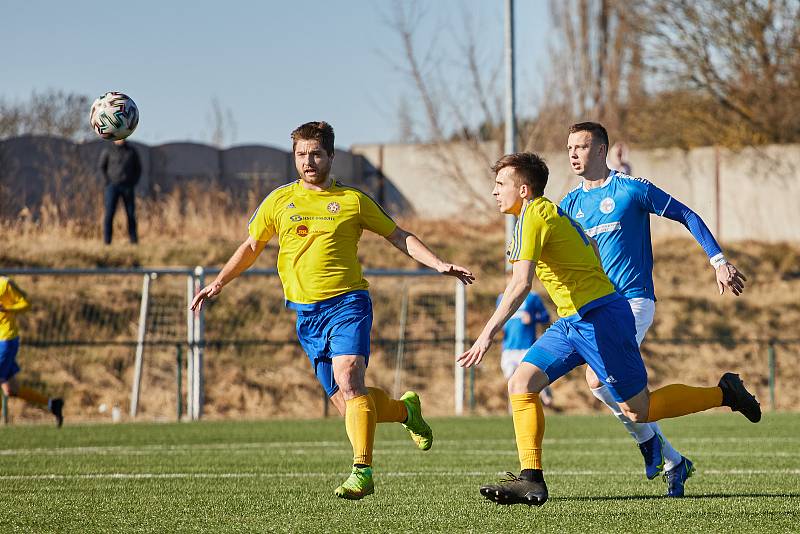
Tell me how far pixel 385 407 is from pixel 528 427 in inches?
44.0

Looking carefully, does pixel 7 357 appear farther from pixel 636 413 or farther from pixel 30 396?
pixel 636 413

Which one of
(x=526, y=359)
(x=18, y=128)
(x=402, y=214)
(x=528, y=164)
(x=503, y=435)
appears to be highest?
(x=18, y=128)

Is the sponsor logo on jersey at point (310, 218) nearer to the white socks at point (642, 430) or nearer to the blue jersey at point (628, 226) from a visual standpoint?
the blue jersey at point (628, 226)

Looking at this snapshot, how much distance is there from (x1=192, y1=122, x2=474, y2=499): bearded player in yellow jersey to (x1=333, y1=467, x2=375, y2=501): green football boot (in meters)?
0.19

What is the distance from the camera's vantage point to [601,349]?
6477 mm

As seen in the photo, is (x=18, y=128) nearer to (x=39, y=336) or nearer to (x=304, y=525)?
(x=39, y=336)

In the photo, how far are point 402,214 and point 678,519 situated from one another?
22.9m

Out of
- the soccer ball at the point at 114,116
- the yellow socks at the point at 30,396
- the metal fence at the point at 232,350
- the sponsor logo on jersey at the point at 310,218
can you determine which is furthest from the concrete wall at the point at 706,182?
the sponsor logo on jersey at the point at 310,218

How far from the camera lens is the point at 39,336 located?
64.2 feet

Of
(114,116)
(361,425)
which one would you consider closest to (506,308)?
(361,425)

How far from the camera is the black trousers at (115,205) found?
20.1m

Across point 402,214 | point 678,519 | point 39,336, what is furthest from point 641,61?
point 678,519

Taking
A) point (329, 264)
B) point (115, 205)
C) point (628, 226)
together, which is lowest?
point (329, 264)

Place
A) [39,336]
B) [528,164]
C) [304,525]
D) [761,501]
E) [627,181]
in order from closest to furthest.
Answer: [304,525]
[528,164]
[761,501]
[627,181]
[39,336]
